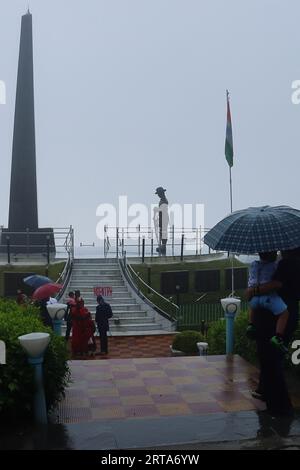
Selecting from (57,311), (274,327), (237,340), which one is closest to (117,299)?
(57,311)

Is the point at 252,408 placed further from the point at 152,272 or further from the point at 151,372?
the point at 152,272

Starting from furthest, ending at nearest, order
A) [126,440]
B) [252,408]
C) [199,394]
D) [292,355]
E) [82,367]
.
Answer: [82,367], [292,355], [199,394], [252,408], [126,440]

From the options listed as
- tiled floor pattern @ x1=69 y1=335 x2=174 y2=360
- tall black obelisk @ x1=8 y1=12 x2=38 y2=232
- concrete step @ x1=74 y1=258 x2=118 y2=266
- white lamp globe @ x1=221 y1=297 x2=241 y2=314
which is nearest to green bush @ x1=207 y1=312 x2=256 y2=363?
white lamp globe @ x1=221 y1=297 x2=241 y2=314

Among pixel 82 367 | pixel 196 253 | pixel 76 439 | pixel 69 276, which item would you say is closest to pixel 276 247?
pixel 76 439

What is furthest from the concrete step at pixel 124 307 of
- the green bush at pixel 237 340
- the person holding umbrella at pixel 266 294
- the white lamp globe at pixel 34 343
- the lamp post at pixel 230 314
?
the white lamp globe at pixel 34 343

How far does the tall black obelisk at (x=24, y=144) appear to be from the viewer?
73.2 feet

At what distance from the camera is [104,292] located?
1633 centimetres

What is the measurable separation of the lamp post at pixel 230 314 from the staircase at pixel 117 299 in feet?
21.7

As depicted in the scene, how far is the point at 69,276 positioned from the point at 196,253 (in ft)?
18.1

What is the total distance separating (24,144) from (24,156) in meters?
0.55

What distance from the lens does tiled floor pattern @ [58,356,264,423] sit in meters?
5.80

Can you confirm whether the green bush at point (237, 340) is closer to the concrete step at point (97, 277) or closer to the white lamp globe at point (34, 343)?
the white lamp globe at point (34, 343)

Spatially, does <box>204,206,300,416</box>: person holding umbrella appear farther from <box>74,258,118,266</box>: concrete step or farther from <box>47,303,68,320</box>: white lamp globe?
<box>74,258,118,266</box>: concrete step

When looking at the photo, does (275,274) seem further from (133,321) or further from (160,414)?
(133,321)
